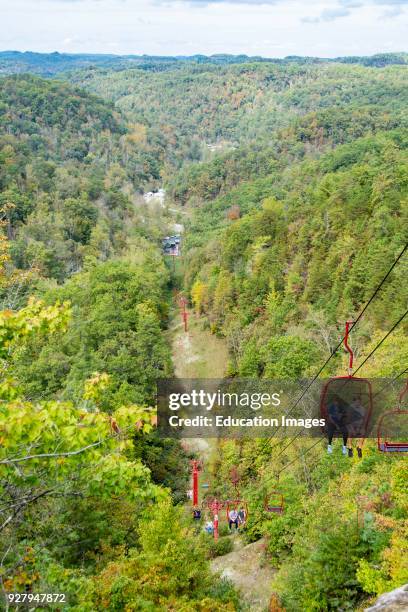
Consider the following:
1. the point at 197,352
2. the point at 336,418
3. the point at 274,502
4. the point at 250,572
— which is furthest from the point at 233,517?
the point at 197,352

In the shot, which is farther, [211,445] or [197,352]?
[197,352]

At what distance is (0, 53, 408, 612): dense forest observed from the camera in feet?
18.7

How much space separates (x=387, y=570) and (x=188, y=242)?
2877 inches

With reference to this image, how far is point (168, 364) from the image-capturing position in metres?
36.5

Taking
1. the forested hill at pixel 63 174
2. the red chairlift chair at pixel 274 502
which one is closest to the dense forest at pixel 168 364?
the red chairlift chair at pixel 274 502

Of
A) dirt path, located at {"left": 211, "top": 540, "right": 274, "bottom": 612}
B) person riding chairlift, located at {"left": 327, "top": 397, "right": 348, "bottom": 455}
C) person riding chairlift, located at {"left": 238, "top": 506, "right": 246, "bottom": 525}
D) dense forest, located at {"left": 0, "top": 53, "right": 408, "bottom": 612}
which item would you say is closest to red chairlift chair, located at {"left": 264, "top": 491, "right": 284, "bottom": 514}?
dense forest, located at {"left": 0, "top": 53, "right": 408, "bottom": 612}

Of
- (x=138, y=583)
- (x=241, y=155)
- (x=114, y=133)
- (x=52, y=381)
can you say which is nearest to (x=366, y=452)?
(x=138, y=583)

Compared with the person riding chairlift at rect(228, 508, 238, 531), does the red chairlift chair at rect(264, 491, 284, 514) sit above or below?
above

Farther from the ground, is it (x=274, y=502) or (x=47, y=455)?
(x=47, y=455)

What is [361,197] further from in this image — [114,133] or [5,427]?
[114,133]

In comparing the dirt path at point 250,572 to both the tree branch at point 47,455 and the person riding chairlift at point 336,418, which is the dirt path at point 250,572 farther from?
the tree branch at point 47,455

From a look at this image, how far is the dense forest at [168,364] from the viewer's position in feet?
18.7

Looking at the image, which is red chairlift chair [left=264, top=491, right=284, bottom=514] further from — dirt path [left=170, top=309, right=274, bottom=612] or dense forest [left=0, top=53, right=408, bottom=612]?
dirt path [left=170, top=309, right=274, bottom=612]

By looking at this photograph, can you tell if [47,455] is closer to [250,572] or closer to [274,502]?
[250,572]
